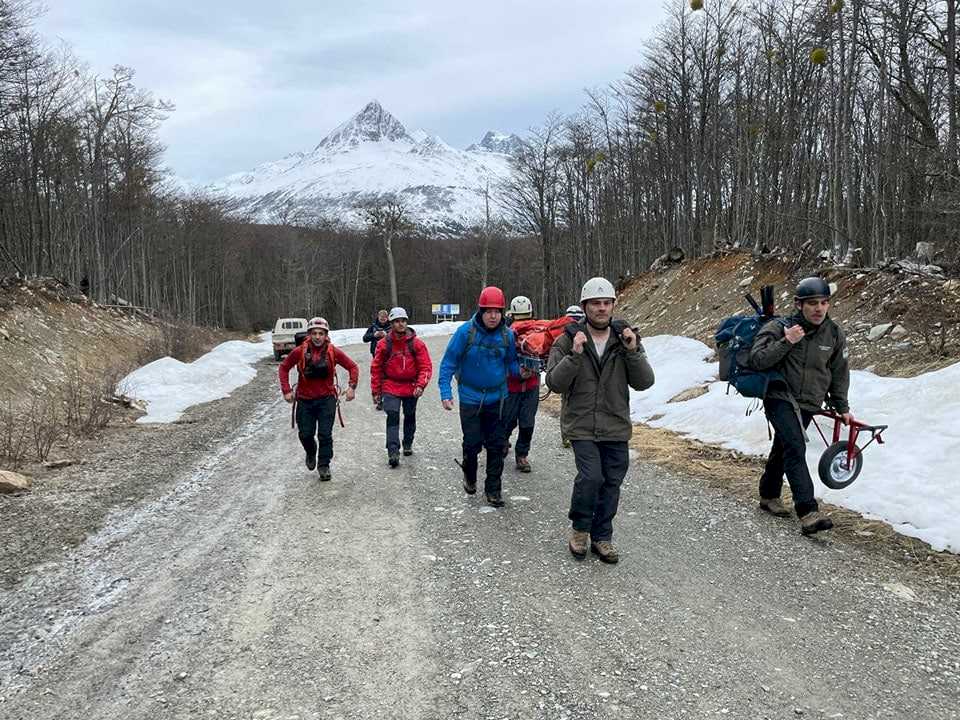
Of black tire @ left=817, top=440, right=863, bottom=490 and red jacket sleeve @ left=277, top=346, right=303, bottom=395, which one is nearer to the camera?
black tire @ left=817, top=440, right=863, bottom=490

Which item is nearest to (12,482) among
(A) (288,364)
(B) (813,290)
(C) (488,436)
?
(A) (288,364)

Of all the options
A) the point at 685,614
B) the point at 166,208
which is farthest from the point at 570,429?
the point at 166,208

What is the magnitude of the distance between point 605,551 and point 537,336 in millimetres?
3009

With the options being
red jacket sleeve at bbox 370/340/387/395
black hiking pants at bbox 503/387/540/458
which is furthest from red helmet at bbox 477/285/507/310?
red jacket sleeve at bbox 370/340/387/395

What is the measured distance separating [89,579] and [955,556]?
19.9ft

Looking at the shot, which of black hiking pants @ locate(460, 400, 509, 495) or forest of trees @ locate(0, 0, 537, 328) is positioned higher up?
forest of trees @ locate(0, 0, 537, 328)

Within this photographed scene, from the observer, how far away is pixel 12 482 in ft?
20.4

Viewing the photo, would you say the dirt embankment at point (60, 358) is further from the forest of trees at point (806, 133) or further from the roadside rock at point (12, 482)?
the forest of trees at point (806, 133)

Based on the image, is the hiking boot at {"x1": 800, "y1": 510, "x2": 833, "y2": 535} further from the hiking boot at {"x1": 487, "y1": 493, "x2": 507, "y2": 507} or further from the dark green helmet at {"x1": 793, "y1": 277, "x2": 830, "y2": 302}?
the hiking boot at {"x1": 487, "y1": 493, "x2": 507, "y2": 507}

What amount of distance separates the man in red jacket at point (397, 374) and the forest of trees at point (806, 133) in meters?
10.0

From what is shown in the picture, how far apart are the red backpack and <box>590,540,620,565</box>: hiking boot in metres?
2.32

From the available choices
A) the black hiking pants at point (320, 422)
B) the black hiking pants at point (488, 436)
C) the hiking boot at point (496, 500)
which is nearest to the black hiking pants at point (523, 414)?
the black hiking pants at point (488, 436)

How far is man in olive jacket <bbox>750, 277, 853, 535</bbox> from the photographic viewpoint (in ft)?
15.7

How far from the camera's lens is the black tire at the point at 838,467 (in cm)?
506
